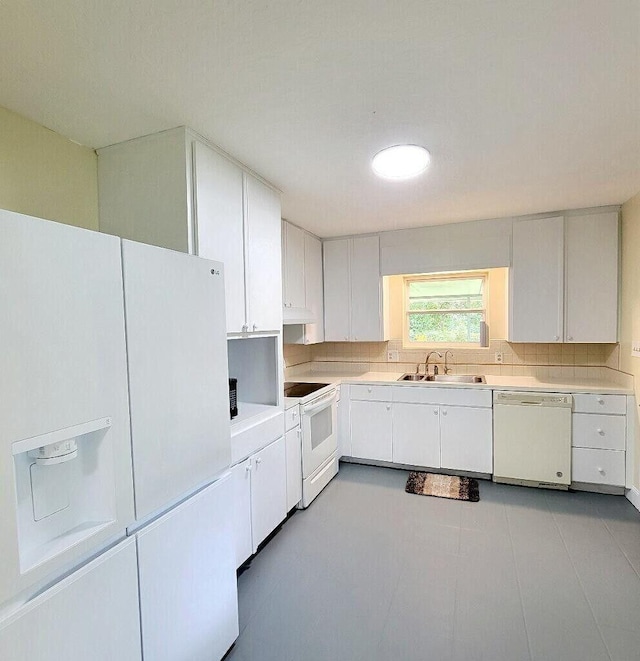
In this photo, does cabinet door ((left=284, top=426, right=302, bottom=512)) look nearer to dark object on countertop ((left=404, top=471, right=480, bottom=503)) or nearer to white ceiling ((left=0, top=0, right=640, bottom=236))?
dark object on countertop ((left=404, top=471, right=480, bottom=503))

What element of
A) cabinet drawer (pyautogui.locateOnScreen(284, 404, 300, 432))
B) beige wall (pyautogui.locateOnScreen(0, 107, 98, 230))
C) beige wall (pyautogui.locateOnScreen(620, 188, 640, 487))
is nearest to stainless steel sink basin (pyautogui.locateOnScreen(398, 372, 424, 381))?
cabinet drawer (pyautogui.locateOnScreen(284, 404, 300, 432))

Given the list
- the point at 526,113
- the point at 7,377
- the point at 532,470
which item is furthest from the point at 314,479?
the point at 526,113

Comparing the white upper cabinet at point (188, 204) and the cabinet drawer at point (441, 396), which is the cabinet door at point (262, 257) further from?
the cabinet drawer at point (441, 396)

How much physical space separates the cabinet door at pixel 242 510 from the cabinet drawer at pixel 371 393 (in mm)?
1695

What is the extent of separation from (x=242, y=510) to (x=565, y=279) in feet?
10.3

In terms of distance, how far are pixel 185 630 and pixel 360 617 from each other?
865 mm

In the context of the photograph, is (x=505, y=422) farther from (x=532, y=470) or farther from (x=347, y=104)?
(x=347, y=104)

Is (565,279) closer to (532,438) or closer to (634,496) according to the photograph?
(532,438)

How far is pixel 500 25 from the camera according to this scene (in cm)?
114

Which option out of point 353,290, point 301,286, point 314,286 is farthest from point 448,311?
point 301,286

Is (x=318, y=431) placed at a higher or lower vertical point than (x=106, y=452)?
lower

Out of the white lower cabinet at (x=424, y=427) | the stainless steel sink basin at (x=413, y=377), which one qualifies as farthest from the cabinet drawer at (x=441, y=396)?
the stainless steel sink basin at (x=413, y=377)

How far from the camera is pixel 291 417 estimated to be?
8.51 feet

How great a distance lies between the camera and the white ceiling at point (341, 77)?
1.09 meters
